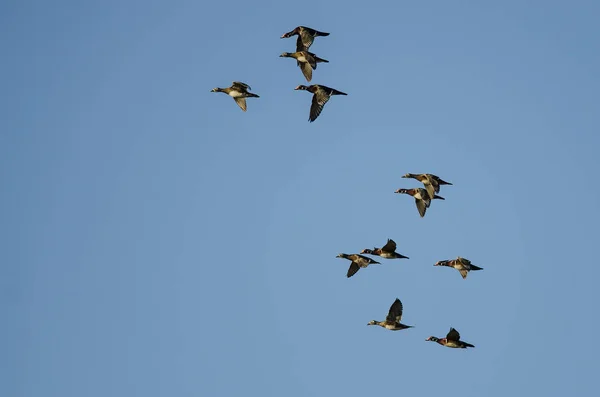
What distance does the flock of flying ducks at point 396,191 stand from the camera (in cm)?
10956

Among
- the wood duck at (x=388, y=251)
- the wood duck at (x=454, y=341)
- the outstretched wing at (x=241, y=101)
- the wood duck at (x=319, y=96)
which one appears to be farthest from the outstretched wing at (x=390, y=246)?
the outstretched wing at (x=241, y=101)

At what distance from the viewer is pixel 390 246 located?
374ft

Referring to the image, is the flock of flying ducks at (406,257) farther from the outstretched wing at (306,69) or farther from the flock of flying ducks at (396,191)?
the outstretched wing at (306,69)

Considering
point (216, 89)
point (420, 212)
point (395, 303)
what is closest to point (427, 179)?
point (420, 212)

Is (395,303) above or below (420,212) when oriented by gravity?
below

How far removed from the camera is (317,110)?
111250 millimetres

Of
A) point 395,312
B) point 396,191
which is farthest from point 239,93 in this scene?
point 395,312

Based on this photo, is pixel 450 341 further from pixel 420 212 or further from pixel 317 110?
pixel 317 110

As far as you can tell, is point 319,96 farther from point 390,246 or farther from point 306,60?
A: point 390,246

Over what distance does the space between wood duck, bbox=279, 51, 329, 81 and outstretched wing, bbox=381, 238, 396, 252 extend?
14695mm

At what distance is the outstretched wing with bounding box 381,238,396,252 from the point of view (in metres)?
113

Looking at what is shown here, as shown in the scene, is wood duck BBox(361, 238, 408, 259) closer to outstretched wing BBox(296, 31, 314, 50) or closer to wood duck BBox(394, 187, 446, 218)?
wood duck BBox(394, 187, 446, 218)

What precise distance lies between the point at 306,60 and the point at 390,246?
54.8 ft

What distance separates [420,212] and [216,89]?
1991cm
